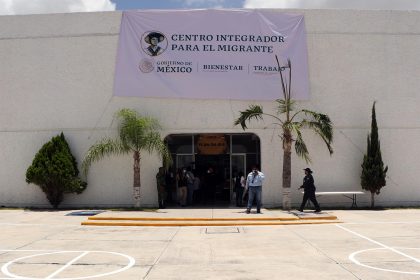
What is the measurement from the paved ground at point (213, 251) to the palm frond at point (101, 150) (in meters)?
3.25

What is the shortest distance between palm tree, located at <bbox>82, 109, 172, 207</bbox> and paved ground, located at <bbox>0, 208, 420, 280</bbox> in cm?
327

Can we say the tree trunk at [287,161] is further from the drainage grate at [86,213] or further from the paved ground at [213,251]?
the drainage grate at [86,213]

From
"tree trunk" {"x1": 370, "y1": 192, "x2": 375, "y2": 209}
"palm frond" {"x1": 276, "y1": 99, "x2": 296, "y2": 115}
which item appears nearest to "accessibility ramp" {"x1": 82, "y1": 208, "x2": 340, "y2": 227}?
"tree trunk" {"x1": 370, "y1": 192, "x2": 375, "y2": 209}

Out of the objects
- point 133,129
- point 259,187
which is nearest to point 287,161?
point 259,187

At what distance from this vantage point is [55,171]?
18.5m

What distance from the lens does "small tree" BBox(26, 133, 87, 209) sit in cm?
1855

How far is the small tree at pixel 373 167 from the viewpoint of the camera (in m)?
18.6

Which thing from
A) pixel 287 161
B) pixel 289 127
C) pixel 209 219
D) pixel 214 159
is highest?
pixel 289 127

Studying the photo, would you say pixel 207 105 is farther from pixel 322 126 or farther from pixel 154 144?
pixel 322 126

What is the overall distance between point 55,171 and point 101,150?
2061 mm

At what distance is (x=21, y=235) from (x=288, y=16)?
1314 centimetres

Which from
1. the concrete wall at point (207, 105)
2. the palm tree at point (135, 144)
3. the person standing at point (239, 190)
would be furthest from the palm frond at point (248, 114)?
the palm tree at point (135, 144)

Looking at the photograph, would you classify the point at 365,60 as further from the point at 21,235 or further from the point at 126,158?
the point at 21,235

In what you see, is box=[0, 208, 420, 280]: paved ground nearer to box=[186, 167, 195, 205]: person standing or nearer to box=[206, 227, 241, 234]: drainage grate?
box=[206, 227, 241, 234]: drainage grate
